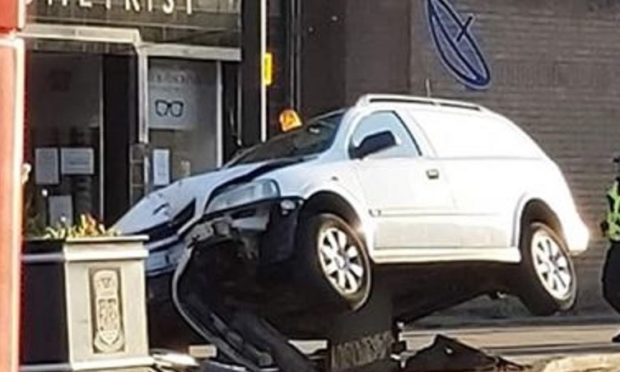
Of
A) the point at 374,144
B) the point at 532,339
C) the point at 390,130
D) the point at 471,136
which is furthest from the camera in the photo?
the point at 532,339

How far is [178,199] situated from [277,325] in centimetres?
119

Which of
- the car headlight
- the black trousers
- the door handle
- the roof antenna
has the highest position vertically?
the roof antenna

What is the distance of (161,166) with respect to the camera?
24938 mm

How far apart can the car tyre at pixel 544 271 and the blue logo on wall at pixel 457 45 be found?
14.2 m

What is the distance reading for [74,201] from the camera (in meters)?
24.2

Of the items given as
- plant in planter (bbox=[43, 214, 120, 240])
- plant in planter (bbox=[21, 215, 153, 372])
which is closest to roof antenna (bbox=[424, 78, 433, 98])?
plant in planter (bbox=[43, 214, 120, 240])

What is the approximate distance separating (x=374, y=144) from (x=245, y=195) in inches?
52.3

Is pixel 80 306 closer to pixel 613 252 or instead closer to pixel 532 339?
pixel 613 252

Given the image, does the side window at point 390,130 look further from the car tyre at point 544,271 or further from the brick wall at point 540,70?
the brick wall at point 540,70

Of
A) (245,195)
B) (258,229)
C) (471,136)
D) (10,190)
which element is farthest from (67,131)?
(10,190)

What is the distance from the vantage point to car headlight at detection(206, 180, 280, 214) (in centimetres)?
1267

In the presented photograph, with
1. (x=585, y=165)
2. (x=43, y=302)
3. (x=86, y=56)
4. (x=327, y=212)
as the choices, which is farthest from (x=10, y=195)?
(x=585, y=165)

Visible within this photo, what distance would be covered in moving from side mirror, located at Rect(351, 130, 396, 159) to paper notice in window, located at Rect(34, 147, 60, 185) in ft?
35.7

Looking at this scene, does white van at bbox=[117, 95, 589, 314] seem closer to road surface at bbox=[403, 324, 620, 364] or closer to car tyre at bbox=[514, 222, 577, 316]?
car tyre at bbox=[514, 222, 577, 316]
